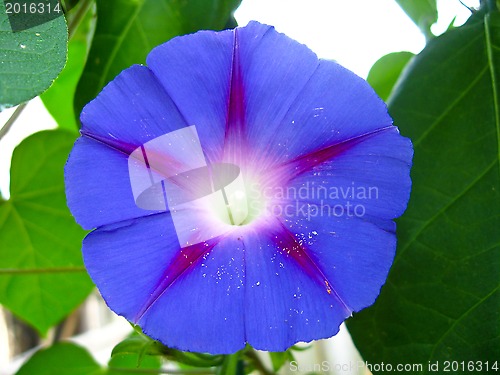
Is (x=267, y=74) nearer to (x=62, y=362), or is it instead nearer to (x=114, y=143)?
(x=114, y=143)

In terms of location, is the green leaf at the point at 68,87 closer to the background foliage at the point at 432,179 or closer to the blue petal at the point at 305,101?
the background foliage at the point at 432,179

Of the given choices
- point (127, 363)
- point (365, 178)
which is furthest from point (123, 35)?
point (127, 363)

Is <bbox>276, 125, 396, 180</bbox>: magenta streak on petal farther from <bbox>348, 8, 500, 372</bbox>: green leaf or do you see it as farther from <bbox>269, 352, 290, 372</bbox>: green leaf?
<bbox>269, 352, 290, 372</bbox>: green leaf

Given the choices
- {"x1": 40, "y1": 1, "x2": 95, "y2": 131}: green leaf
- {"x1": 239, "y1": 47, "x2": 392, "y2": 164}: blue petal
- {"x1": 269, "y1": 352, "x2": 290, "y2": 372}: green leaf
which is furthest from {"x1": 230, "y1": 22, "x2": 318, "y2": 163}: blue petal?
{"x1": 40, "y1": 1, "x2": 95, "y2": 131}: green leaf

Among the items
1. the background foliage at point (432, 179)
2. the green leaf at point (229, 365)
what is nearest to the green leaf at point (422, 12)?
the background foliage at point (432, 179)

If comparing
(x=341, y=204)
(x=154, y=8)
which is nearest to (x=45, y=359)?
(x=154, y=8)
